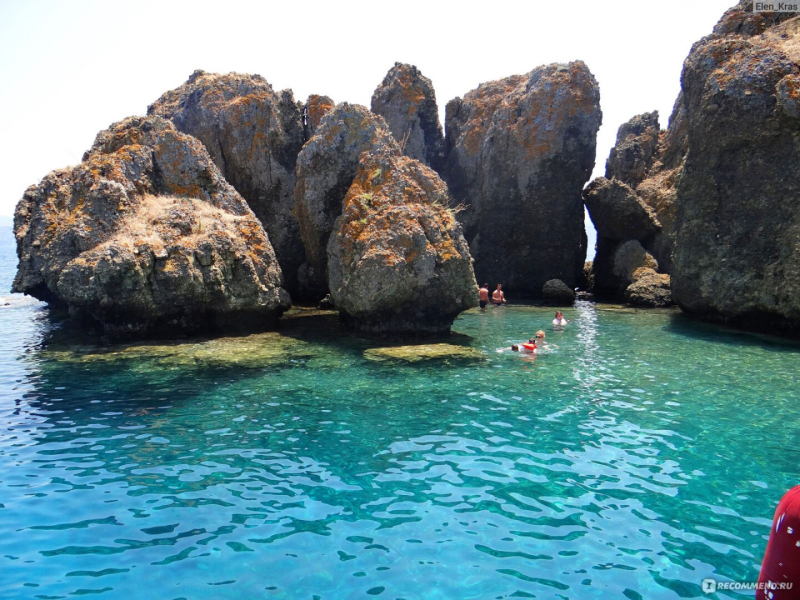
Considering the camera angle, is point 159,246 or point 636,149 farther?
point 636,149

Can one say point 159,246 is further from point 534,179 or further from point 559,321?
point 534,179

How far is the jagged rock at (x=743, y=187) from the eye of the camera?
65.6 ft

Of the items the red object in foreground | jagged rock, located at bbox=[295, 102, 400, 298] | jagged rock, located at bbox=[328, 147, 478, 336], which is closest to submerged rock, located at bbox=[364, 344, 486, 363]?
jagged rock, located at bbox=[328, 147, 478, 336]

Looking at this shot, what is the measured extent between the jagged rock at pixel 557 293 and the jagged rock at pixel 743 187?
827 centimetres

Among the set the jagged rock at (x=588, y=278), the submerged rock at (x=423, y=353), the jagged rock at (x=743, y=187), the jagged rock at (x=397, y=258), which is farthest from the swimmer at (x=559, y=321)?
the jagged rock at (x=588, y=278)

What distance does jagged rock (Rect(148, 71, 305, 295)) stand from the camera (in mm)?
28953

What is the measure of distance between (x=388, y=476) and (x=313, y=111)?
26813 millimetres

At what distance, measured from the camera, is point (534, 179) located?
35000 mm

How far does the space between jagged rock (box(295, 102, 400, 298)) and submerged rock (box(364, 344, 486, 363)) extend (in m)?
8.19

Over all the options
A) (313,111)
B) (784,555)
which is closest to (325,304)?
(313,111)

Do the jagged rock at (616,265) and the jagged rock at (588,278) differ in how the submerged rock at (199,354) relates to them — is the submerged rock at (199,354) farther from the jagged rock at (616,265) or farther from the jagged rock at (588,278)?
the jagged rock at (588,278)

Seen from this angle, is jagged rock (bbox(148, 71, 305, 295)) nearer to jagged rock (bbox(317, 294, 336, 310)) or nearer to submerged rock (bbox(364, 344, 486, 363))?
jagged rock (bbox(317, 294, 336, 310))

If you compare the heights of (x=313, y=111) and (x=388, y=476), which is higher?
(x=313, y=111)

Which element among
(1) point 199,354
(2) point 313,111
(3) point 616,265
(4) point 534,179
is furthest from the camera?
(4) point 534,179
